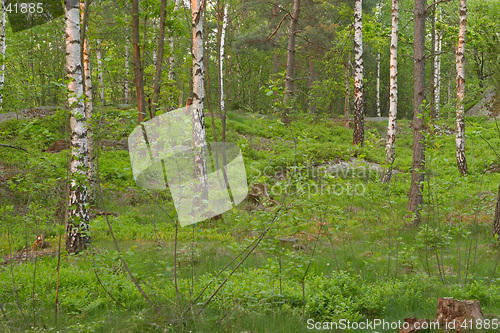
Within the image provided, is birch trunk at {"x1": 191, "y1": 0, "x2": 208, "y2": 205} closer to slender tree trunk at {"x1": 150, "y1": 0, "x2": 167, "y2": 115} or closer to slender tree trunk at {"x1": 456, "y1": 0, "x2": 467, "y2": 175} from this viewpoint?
slender tree trunk at {"x1": 150, "y1": 0, "x2": 167, "y2": 115}

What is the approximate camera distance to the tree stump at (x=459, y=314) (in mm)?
4027

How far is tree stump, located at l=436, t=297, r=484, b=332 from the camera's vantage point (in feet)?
13.2

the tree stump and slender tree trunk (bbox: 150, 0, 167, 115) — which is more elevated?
slender tree trunk (bbox: 150, 0, 167, 115)

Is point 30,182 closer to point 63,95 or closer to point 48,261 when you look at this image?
point 63,95

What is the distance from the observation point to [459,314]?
4.05 meters

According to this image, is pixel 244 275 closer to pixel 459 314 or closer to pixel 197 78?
pixel 459 314

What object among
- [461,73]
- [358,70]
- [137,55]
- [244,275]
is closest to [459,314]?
[244,275]

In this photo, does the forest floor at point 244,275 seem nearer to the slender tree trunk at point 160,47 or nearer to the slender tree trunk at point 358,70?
the slender tree trunk at point 160,47

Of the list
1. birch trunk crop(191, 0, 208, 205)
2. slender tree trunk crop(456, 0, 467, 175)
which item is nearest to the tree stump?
birch trunk crop(191, 0, 208, 205)

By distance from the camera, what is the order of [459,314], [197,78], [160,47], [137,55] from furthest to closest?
[137,55]
[160,47]
[197,78]
[459,314]

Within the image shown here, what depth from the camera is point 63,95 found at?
5027 millimetres

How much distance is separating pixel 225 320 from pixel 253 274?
152cm

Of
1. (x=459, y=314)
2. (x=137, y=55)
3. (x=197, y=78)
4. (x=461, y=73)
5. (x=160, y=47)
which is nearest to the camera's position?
(x=459, y=314)

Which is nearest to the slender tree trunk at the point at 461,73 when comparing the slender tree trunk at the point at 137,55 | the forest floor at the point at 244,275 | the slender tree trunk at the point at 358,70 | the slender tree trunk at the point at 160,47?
the slender tree trunk at the point at 358,70
